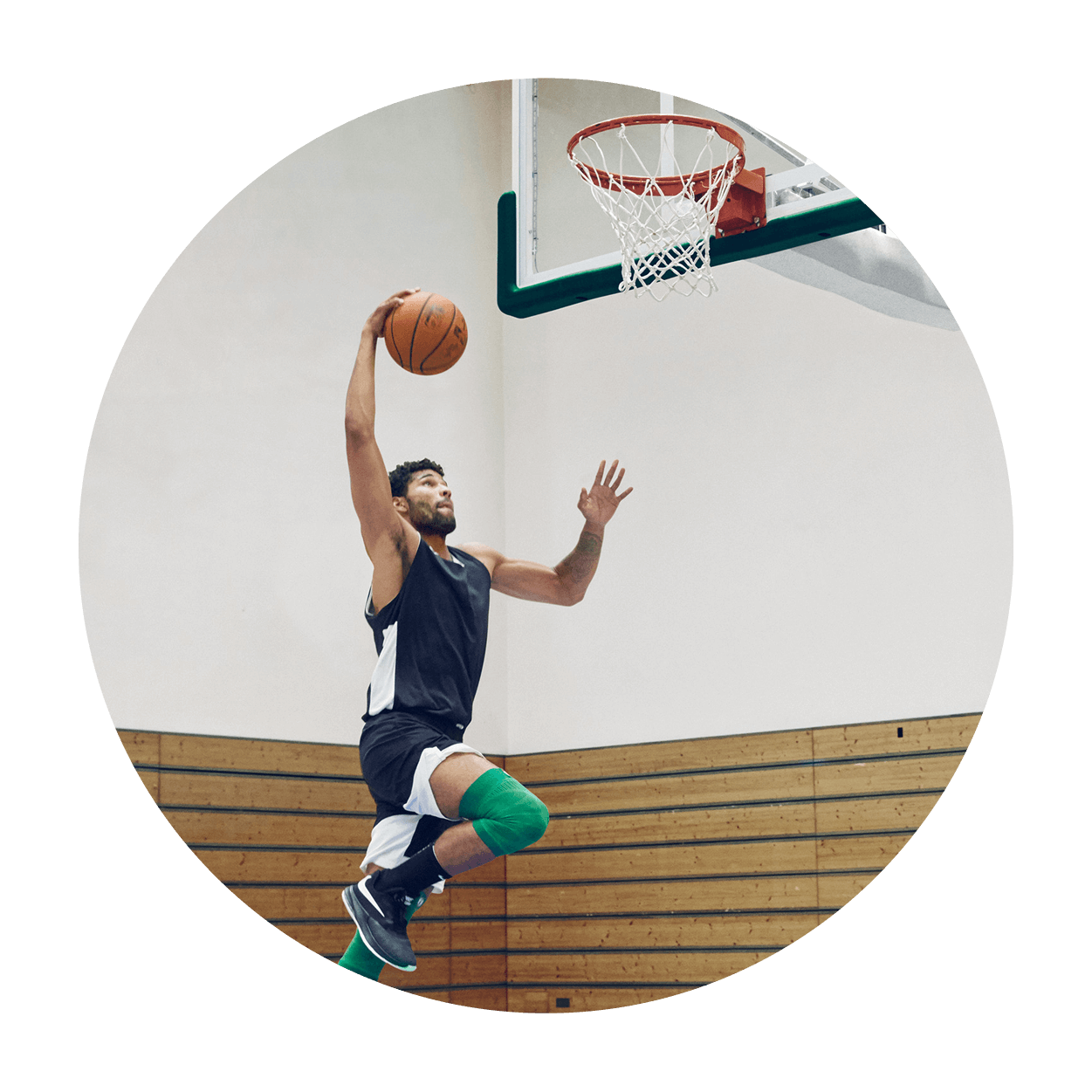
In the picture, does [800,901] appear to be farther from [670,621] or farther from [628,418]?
[628,418]

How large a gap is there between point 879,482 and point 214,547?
336 centimetres

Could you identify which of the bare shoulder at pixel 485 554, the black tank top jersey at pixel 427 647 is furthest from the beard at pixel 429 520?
the bare shoulder at pixel 485 554

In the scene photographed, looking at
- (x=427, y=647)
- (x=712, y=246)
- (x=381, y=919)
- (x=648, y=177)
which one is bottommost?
(x=381, y=919)

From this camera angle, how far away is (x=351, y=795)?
7.16 meters

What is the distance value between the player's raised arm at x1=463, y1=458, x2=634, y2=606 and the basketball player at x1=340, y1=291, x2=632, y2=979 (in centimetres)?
14

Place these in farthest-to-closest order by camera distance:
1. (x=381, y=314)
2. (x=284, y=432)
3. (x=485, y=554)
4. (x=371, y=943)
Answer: (x=284, y=432) → (x=485, y=554) → (x=371, y=943) → (x=381, y=314)

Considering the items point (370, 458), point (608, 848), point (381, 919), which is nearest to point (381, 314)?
point (370, 458)

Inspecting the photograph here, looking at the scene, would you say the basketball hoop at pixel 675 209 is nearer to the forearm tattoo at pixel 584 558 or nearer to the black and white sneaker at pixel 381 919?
the forearm tattoo at pixel 584 558

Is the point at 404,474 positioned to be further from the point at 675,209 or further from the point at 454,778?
the point at 675,209

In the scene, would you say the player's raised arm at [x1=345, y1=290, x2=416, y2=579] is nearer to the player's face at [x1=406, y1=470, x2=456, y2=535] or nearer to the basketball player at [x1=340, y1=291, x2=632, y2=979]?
the basketball player at [x1=340, y1=291, x2=632, y2=979]

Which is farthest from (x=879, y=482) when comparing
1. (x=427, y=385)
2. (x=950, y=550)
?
(x=427, y=385)

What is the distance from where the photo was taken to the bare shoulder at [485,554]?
688cm

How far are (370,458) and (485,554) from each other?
1319 mm

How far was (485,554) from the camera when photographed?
695cm
